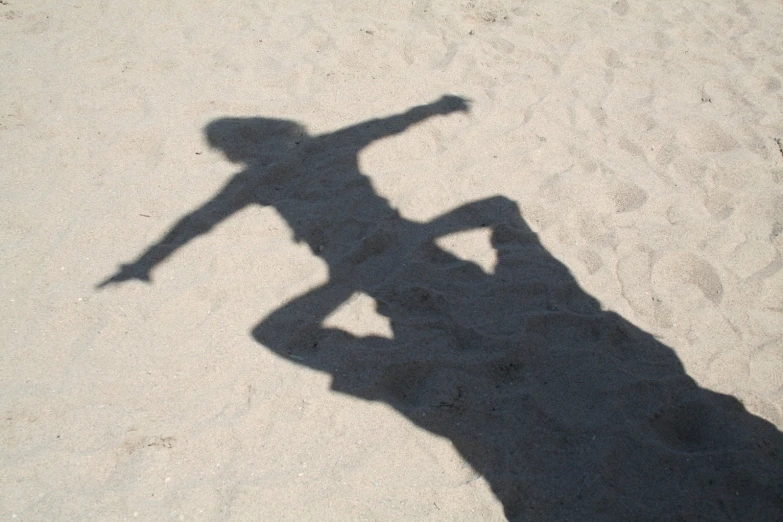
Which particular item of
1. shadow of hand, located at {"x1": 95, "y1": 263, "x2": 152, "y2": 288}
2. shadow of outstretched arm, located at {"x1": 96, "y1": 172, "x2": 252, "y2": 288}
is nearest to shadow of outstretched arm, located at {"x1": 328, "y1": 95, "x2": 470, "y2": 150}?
shadow of outstretched arm, located at {"x1": 96, "y1": 172, "x2": 252, "y2": 288}

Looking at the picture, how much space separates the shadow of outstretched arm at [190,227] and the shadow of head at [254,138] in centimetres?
21

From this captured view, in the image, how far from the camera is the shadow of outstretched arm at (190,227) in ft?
10.7

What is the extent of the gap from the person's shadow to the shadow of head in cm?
19

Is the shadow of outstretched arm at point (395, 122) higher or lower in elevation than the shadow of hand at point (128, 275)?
higher

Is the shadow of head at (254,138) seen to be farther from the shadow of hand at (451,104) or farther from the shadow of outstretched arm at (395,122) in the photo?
the shadow of hand at (451,104)

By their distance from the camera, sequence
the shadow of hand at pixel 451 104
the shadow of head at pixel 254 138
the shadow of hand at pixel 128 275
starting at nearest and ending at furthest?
the shadow of hand at pixel 128 275, the shadow of head at pixel 254 138, the shadow of hand at pixel 451 104

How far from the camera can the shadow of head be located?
393cm

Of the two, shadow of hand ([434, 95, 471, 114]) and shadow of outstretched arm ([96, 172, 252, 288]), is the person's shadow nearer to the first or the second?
shadow of outstretched arm ([96, 172, 252, 288])

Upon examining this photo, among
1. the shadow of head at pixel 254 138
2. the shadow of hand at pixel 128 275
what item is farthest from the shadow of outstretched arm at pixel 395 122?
the shadow of hand at pixel 128 275

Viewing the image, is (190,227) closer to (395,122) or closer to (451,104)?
(395,122)

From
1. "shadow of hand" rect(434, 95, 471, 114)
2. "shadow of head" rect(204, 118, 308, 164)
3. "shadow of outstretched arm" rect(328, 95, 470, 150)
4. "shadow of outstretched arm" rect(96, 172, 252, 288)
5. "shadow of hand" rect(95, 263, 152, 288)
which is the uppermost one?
"shadow of hand" rect(434, 95, 471, 114)

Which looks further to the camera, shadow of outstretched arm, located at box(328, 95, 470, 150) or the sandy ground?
shadow of outstretched arm, located at box(328, 95, 470, 150)

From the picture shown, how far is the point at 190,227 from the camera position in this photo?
3488 mm

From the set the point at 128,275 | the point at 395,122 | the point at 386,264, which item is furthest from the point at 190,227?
the point at 395,122
